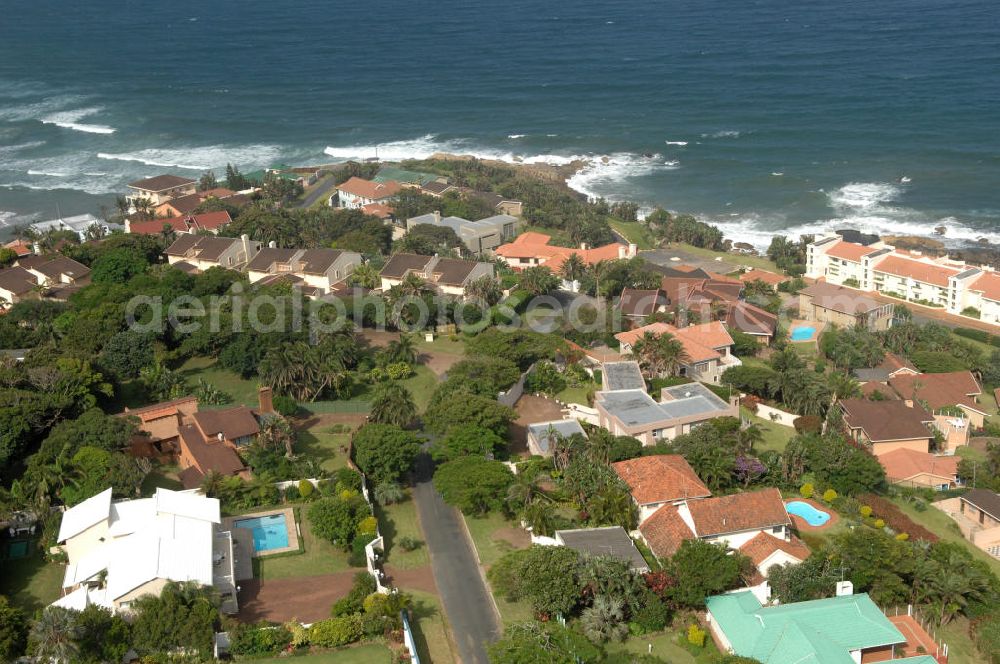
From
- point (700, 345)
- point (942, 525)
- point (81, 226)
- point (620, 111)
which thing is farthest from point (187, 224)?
point (620, 111)

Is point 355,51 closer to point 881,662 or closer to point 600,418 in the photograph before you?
point 600,418

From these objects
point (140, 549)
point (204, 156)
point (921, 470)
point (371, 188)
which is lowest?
point (921, 470)

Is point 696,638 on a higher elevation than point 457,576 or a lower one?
lower

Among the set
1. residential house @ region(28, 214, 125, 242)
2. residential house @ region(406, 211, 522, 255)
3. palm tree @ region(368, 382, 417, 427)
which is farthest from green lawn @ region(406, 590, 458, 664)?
residential house @ region(28, 214, 125, 242)

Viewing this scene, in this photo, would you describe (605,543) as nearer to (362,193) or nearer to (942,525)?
(942,525)

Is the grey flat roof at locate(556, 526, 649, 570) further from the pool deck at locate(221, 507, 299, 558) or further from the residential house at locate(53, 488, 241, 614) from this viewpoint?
the residential house at locate(53, 488, 241, 614)

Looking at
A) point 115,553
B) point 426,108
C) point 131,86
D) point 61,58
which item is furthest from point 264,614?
point 61,58
